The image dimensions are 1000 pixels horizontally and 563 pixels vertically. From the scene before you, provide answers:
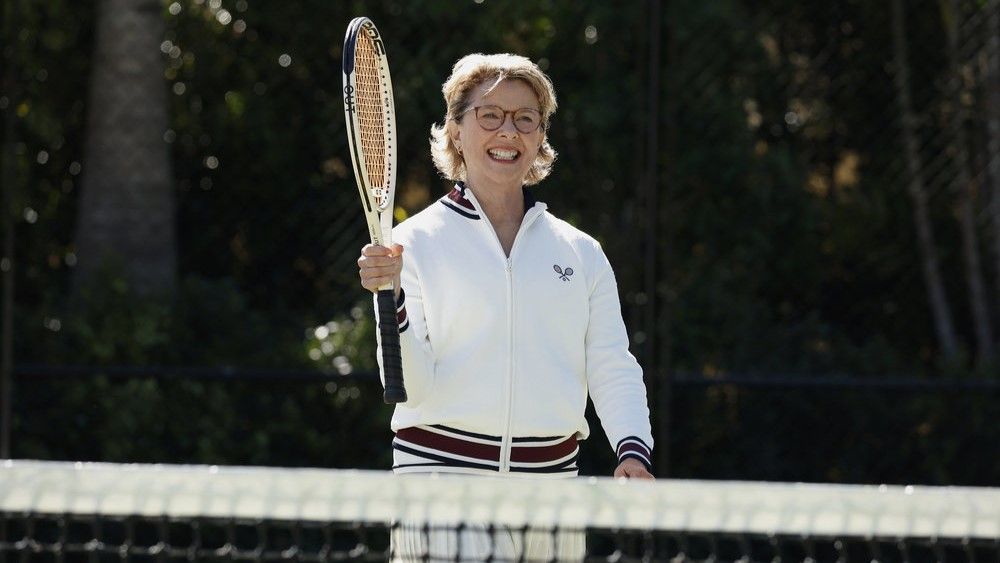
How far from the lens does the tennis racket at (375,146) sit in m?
3.19

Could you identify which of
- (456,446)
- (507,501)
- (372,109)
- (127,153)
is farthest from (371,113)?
(127,153)

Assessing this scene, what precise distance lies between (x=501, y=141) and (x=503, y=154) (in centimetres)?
3

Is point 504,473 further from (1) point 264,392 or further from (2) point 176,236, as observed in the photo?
(2) point 176,236

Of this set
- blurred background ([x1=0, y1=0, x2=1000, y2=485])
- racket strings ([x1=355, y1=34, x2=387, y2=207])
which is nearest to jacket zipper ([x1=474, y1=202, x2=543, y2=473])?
racket strings ([x1=355, y1=34, x2=387, y2=207])

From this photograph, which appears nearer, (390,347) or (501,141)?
(390,347)

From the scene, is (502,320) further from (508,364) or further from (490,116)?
(490,116)

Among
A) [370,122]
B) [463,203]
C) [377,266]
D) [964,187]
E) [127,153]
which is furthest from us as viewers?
[964,187]

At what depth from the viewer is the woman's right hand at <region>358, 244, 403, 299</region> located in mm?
3154

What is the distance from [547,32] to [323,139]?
3.33 feet

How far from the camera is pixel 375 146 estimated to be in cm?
365

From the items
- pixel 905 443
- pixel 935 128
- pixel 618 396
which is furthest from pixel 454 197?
pixel 935 128

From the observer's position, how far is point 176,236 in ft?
21.9

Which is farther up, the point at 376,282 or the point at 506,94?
the point at 506,94

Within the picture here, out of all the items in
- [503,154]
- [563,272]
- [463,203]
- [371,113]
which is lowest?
[563,272]
